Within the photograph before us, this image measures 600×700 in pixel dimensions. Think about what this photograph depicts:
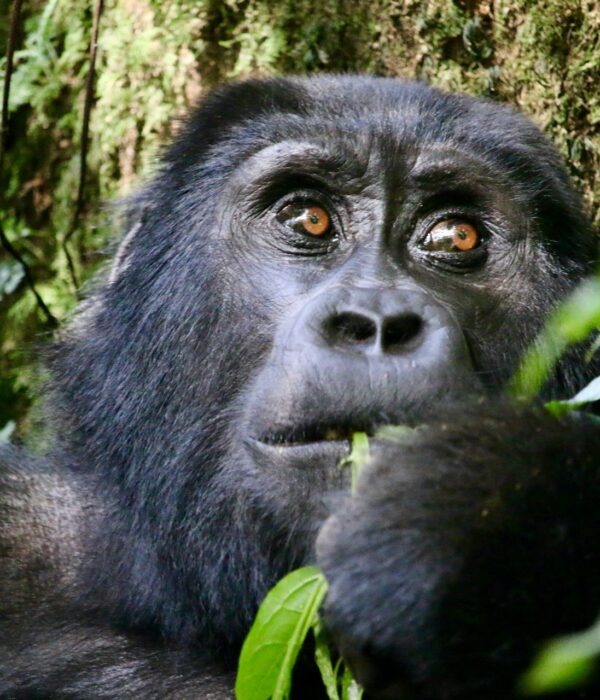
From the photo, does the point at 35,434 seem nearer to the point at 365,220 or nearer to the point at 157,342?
the point at 157,342

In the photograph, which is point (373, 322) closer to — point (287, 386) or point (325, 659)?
point (287, 386)

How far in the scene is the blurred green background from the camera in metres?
4.95

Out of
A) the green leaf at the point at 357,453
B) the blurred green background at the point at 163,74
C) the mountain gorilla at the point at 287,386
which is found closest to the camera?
the mountain gorilla at the point at 287,386

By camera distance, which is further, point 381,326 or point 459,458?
point 381,326

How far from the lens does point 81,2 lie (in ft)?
19.6

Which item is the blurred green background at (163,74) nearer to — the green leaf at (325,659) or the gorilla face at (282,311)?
the gorilla face at (282,311)

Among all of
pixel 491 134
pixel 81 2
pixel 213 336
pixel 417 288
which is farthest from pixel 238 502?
pixel 81 2

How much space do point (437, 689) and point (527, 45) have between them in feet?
11.1

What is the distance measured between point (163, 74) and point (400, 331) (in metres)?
2.91

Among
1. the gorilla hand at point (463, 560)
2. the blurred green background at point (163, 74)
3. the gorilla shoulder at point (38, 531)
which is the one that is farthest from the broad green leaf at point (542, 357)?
the gorilla shoulder at point (38, 531)

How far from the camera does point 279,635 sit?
288 cm

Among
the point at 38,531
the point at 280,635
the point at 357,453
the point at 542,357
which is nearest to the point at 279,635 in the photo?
the point at 280,635

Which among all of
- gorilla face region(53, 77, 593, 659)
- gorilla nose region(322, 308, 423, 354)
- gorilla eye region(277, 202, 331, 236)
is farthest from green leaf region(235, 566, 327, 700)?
gorilla eye region(277, 202, 331, 236)

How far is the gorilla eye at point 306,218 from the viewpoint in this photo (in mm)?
3752
